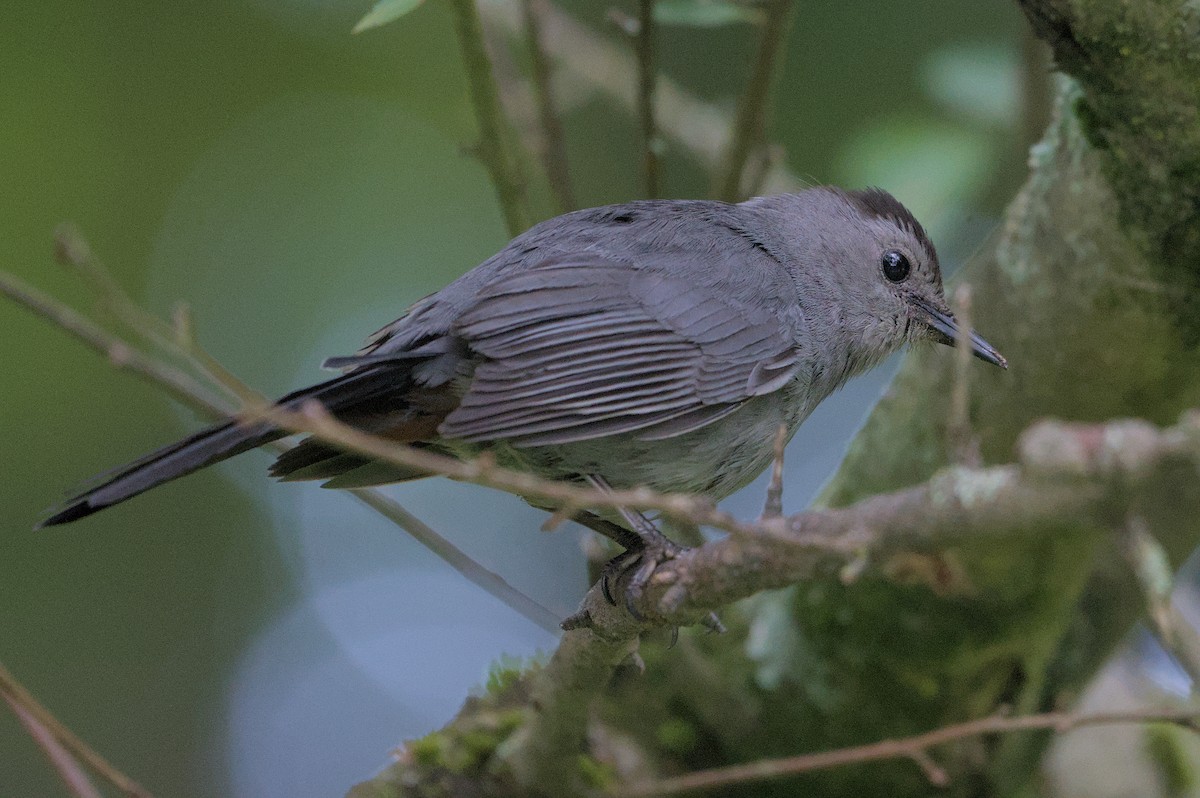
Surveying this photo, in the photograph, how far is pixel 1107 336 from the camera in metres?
3.25

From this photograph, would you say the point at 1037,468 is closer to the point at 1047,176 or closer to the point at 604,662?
the point at 604,662

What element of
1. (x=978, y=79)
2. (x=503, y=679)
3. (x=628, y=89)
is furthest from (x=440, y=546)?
(x=978, y=79)

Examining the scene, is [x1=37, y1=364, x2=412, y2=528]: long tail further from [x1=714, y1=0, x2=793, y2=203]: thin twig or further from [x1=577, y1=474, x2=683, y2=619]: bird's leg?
[x1=714, y1=0, x2=793, y2=203]: thin twig

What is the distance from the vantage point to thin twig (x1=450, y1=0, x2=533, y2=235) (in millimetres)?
3418

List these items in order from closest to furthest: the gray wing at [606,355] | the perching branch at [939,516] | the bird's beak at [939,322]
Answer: the perching branch at [939,516] < the gray wing at [606,355] < the bird's beak at [939,322]

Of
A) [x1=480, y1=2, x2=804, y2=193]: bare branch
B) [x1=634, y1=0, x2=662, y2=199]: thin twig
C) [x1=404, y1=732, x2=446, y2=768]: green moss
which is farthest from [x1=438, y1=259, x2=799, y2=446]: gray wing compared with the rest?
[x1=480, y1=2, x2=804, y2=193]: bare branch

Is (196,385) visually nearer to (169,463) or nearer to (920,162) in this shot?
(169,463)

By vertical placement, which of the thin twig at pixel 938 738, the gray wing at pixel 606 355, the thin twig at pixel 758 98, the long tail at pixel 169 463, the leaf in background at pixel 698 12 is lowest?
the thin twig at pixel 938 738

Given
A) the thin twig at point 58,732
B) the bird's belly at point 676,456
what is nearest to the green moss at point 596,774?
the bird's belly at point 676,456

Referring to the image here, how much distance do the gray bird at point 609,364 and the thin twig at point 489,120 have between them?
0.49m

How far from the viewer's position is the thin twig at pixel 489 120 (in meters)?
3.42

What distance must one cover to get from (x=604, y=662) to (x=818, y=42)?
16.3 feet

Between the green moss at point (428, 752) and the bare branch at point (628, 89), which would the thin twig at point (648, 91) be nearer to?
the bare branch at point (628, 89)

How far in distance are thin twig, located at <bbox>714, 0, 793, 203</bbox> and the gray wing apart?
107 cm
